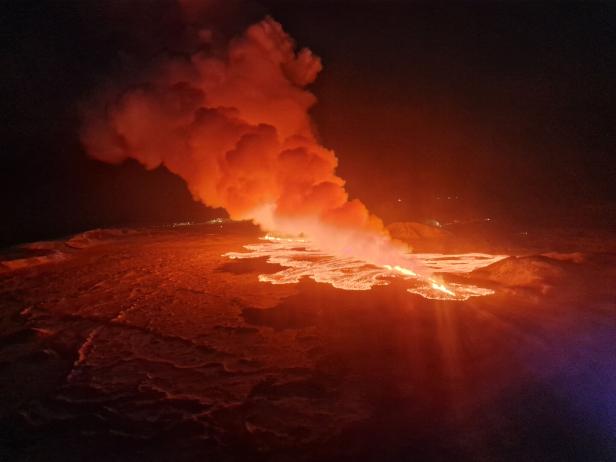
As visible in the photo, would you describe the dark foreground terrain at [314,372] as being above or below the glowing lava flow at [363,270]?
below

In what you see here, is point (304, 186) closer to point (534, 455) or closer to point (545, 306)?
point (545, 306)

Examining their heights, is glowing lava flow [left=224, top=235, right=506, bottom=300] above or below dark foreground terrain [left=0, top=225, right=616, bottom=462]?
above

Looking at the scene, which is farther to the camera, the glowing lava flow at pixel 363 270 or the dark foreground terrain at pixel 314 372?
the glowing lava flow at pixel 363 270

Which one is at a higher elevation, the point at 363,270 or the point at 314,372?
the point at 363,270

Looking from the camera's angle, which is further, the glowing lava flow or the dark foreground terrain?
the glowing lava flow

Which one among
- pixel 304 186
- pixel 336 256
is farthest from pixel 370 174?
pixel 336 256

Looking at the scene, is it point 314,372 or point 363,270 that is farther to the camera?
point 363,270
